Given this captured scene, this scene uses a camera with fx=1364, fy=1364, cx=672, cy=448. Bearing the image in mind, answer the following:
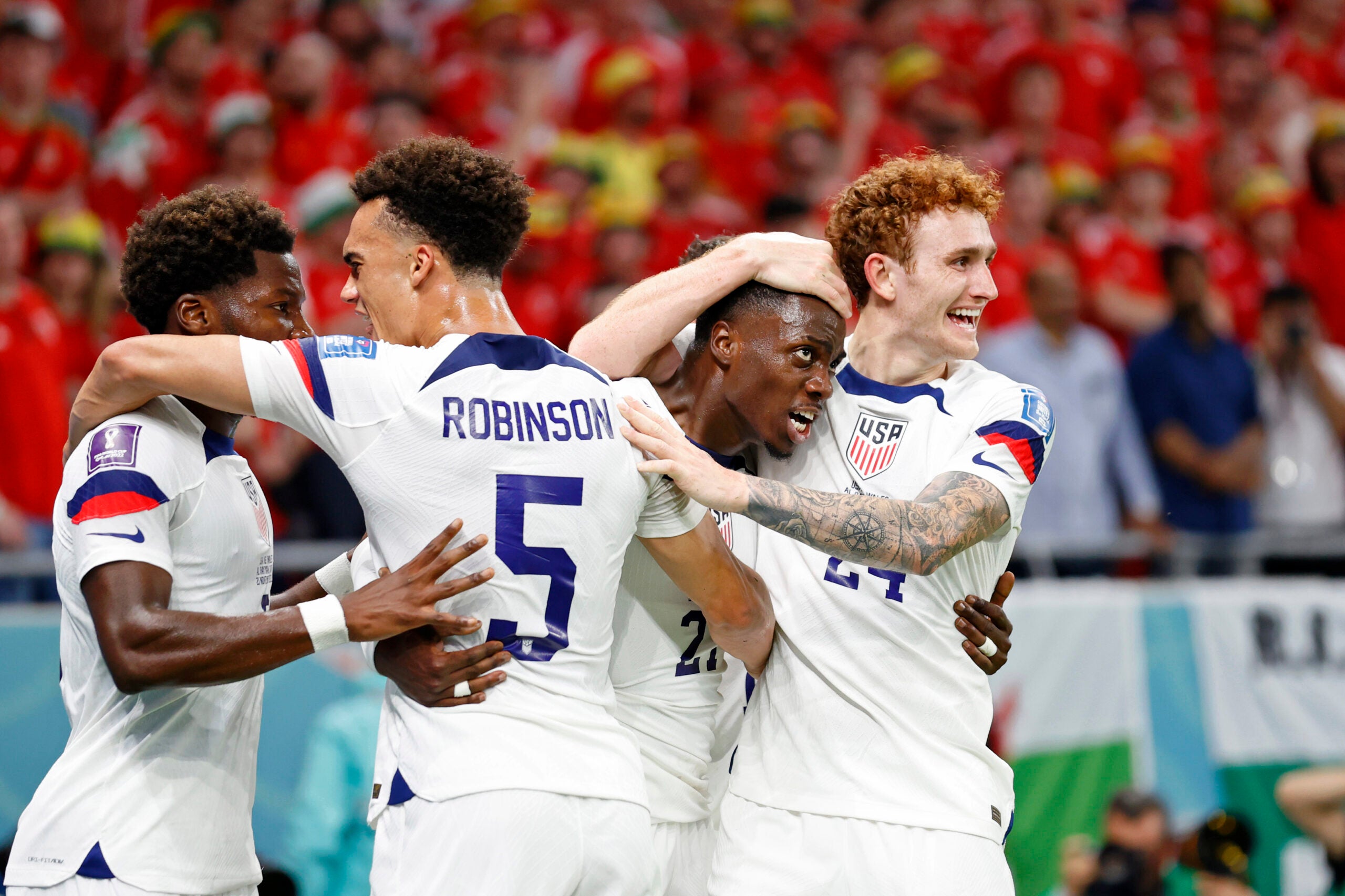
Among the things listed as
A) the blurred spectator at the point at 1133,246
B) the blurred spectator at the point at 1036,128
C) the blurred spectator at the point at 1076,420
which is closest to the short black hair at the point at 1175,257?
the blurred spectator at the point at 1133,246

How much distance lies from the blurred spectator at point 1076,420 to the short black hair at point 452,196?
21.3ft

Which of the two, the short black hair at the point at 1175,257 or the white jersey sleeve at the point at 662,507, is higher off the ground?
the short black hair at the point at 1175,257

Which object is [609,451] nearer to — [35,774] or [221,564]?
[221,564]

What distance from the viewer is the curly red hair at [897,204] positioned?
167 inches

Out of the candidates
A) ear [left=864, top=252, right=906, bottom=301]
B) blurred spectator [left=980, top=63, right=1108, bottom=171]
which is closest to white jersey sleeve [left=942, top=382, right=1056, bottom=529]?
ear [left=864, top=252, right=906, bottom=301]

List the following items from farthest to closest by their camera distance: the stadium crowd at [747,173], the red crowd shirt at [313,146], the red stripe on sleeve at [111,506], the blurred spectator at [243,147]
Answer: the red crowd shirt at [313,146]
the blurred spectator at [243,147]
the stadium crowd at [747,173]
the red stripe on sleeve at [111,506]

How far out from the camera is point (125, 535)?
3.43 m

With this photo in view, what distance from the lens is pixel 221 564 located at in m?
3.71

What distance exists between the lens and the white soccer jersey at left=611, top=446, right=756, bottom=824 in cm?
413

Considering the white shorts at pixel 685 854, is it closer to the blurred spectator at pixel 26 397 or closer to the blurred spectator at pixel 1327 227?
the blurred spectator at pixel 26 397

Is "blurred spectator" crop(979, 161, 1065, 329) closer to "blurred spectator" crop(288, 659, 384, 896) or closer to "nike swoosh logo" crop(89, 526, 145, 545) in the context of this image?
"blurred spectator" crop(288, 659, 384, 896)

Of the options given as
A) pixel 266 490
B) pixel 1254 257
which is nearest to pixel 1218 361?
pixel 1254 257

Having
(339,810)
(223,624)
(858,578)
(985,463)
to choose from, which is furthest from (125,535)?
(339,810)

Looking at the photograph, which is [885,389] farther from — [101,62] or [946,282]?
[101,62]
